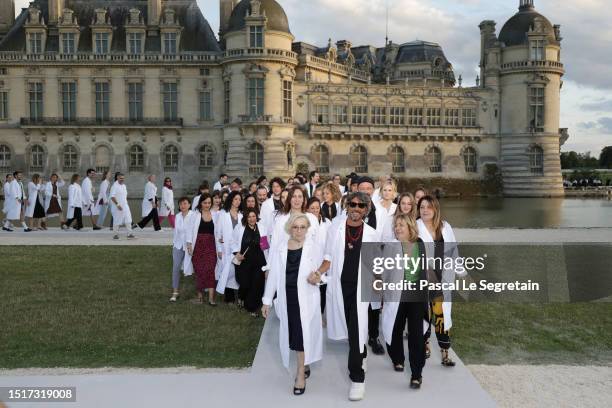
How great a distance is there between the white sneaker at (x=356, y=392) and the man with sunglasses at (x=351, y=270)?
0.42ft

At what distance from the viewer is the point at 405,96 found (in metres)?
53.2

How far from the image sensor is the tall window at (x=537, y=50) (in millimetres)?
53625

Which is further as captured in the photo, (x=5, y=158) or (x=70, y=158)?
(x=70, y=158)

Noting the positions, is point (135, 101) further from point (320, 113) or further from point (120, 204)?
point (120, 204)

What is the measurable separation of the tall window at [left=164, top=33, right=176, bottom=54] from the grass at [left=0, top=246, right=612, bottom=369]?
118ft

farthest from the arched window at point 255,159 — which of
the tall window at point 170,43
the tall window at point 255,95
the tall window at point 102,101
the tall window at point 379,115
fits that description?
the tall window at point 102,101

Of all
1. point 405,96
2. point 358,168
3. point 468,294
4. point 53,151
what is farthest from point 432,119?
point 468,294

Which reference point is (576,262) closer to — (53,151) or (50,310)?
(50,310)

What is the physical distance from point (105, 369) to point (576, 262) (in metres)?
13.2

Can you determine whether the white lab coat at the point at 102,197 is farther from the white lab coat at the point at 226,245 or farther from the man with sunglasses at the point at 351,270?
the man with sunglasses at the point at 351,270

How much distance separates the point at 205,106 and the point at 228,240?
3844cm

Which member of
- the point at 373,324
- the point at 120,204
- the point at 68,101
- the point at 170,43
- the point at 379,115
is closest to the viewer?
the point at 373,324

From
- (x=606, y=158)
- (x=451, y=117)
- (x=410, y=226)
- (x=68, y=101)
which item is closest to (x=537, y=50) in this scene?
(x=451, y=117)

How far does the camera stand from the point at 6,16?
5181 cm
